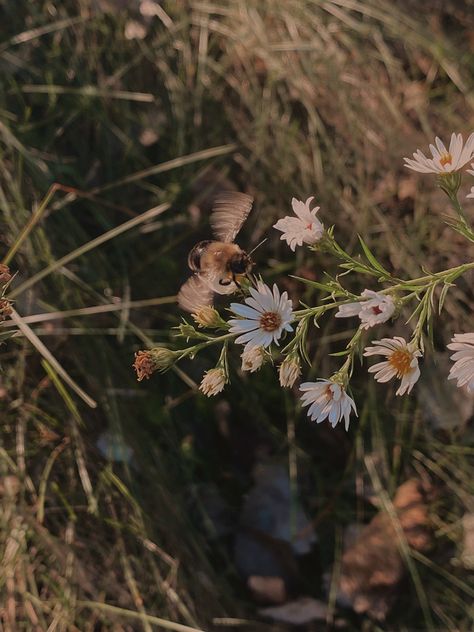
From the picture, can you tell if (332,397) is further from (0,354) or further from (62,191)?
(62,191)

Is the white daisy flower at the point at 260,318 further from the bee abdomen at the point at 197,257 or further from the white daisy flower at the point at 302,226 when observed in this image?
the bee abdomen at the point at 197,257

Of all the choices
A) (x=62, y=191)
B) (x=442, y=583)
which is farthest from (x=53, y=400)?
(x=442, y=583)

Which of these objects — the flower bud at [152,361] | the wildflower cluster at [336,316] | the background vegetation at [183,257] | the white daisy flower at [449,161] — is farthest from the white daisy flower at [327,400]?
the background vegetation at [183,257]

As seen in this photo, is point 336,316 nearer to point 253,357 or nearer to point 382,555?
point 253,357

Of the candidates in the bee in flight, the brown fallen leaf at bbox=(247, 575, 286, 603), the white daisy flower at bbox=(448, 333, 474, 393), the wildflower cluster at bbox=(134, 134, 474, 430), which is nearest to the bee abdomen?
the bee in flight

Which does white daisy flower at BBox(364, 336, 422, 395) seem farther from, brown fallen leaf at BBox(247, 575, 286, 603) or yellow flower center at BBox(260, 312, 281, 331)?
brown fallen leaf at BBox(247, 575, 286, 603)

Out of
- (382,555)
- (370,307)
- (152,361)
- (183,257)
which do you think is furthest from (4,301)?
(382,555)
